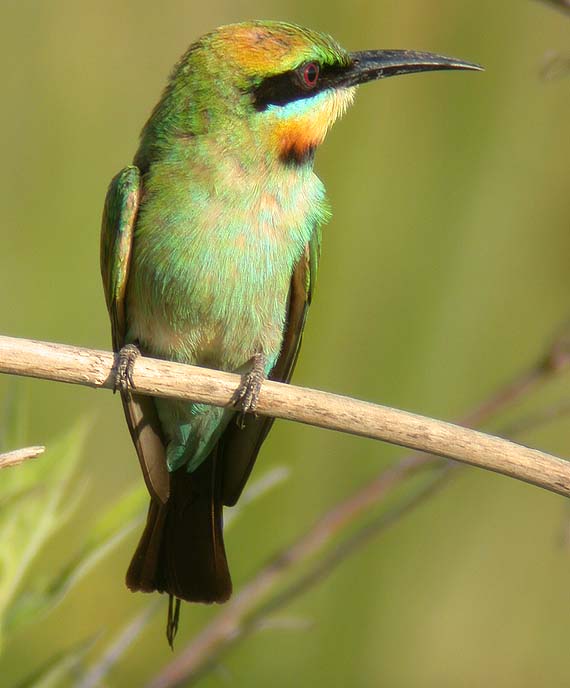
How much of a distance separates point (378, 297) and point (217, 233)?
1011 mm

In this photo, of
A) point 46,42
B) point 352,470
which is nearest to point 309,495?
point 352,470

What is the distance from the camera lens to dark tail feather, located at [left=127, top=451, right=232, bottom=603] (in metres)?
2.74

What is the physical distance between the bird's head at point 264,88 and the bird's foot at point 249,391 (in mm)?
535

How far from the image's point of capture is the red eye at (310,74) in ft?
9.32

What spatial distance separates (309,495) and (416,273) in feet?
2.46

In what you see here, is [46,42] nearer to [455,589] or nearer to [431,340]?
[431,340]

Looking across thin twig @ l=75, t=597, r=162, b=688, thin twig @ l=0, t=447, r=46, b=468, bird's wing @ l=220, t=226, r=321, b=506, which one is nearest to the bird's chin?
bird's wing @ l=220, t=226, r=321, b=506

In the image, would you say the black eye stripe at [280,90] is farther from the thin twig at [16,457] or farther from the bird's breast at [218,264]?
the thin twig at [16,457]

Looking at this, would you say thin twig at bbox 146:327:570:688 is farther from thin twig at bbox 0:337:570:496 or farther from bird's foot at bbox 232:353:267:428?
thin twig at bbox 0:337:570:496

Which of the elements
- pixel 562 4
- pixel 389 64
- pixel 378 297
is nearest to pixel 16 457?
pixel 562 4

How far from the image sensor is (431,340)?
3623 mm

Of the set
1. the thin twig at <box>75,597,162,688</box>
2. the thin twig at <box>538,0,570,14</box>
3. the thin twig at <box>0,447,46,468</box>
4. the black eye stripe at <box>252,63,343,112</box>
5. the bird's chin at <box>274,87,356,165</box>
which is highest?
the thin twig at <box>538,0,570,14</box>

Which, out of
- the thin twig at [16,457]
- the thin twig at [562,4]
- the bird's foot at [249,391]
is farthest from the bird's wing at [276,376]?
the thin twig at [16,457]

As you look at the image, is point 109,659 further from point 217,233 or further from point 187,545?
point 217,233
